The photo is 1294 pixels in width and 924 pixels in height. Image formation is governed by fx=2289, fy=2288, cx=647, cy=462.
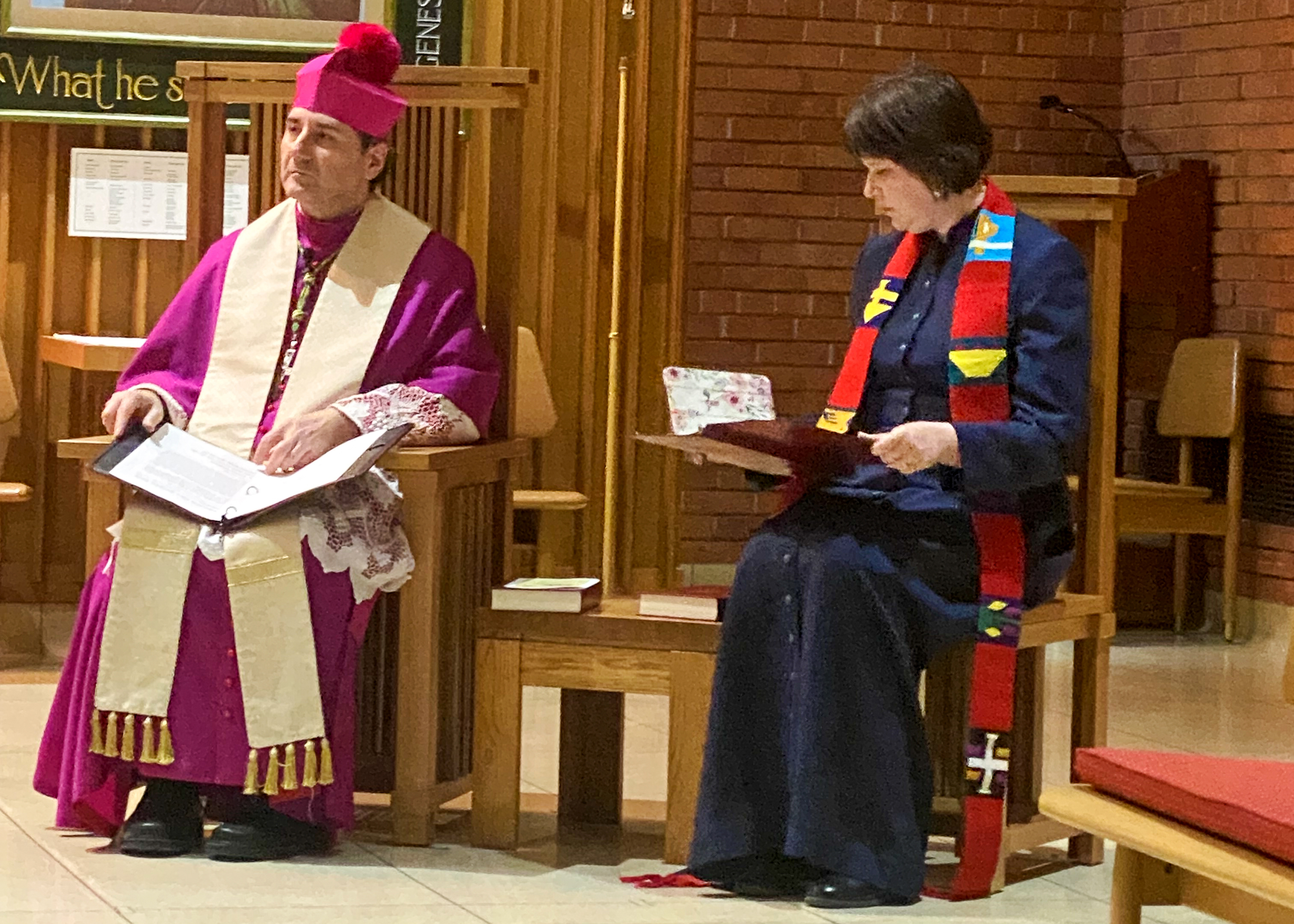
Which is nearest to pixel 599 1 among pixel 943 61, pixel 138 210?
pixel 138 210

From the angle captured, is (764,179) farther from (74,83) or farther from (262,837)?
(262,837)

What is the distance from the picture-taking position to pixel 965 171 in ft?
12.2

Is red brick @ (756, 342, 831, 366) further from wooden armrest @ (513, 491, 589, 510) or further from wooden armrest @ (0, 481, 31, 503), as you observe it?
wooden armrest @ (0, 481, 31, 503)

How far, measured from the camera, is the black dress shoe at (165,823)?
12.4 ft

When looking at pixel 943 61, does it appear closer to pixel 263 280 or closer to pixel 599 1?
pixel 599 1

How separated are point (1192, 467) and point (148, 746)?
4397 mm

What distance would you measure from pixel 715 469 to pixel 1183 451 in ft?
5.11

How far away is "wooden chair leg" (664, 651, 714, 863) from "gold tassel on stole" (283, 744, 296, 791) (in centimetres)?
62

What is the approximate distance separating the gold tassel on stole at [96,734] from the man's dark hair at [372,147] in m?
1.08

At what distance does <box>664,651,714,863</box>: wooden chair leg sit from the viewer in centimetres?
381

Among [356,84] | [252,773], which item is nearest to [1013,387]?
[356,84]

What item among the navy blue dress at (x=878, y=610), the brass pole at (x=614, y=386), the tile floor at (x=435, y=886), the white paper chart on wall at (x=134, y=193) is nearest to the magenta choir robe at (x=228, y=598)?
the tile floor at (x=435, y=886)

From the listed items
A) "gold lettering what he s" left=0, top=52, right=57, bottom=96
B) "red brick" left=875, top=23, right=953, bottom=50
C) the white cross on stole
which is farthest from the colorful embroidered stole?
"red brick" left=875, top=23, right=953, bottom=50

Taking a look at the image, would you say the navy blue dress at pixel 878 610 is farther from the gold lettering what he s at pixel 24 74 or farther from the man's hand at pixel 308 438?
the gold lettering what he s at pixel 24 74
